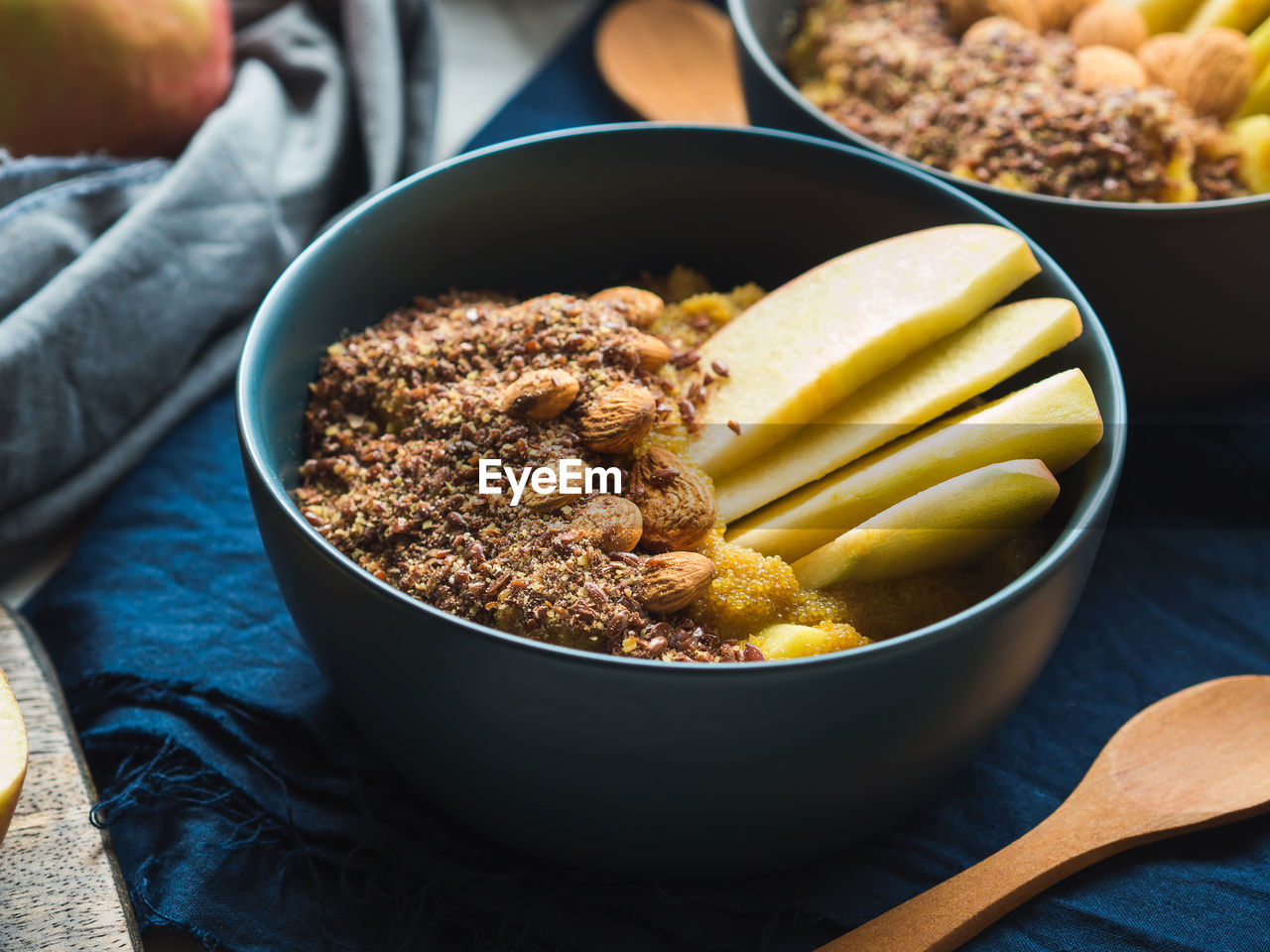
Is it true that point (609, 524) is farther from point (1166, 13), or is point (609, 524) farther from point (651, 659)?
point (1166, 13)

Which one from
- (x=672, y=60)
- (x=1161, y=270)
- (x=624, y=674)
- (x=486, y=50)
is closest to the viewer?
(x=624, y=674)

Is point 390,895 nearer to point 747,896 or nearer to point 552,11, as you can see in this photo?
point 747,896

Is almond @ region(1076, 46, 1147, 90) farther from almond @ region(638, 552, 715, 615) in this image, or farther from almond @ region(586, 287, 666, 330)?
almond @ region(638, 552, 715, 615)

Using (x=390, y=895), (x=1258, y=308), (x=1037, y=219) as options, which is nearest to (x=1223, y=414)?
(x=1258, y=308)

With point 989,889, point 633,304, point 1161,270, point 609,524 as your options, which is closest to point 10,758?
point 609,524

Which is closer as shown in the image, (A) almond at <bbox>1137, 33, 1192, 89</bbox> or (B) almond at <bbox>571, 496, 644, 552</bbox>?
(B) almond at <bbox>571, 496, 644, 552</bbox>

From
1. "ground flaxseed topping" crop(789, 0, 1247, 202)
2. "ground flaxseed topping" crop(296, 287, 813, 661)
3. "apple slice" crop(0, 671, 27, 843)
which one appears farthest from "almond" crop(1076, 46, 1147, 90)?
"apple slice" crop(0, 671, 27, 843)

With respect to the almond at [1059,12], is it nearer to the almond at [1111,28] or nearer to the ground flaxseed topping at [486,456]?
the almond at [1111,28]
